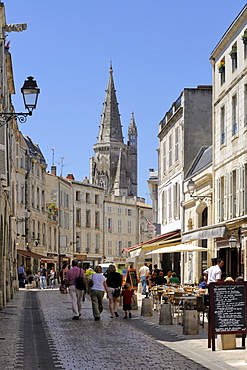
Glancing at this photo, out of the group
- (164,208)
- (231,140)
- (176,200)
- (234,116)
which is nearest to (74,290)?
(231,140)

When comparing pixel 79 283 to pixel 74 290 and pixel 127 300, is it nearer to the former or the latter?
pixel 74 290

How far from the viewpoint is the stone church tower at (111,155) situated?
520 feet

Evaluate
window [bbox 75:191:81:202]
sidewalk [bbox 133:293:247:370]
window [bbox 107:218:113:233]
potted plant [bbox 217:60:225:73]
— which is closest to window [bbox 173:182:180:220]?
potted plant [bbox 217:60:225:73]

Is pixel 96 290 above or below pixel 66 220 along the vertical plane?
below

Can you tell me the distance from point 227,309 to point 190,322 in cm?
246

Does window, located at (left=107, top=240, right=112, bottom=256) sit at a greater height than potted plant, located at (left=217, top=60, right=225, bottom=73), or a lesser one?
lesser

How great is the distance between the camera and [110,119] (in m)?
160

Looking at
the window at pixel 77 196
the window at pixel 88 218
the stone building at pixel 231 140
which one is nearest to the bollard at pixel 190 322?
the stone building at pixel 231 140

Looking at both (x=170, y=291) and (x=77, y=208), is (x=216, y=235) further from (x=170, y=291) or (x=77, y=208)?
(x=77, y=208)

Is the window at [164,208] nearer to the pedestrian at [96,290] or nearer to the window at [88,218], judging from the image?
the pedestrian at [96,290]

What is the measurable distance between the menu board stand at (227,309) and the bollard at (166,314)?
A: 451cm

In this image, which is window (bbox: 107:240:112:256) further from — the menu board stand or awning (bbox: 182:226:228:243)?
the menu board stand

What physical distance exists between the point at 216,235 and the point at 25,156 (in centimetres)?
3635

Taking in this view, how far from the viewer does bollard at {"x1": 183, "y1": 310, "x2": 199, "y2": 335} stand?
13.9 metres
